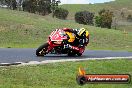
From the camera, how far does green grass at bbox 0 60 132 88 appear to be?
1045 centimetres

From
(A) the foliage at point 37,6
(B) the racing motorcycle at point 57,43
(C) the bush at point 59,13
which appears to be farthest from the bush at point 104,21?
(B) the racing motorcycle at point 57,43

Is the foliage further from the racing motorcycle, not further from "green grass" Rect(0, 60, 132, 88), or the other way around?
"green grass" Rect(0, 60, 132, 88)

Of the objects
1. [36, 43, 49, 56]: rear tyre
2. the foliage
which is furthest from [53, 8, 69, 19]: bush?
[36, 43, 49, 56]: rear tyre

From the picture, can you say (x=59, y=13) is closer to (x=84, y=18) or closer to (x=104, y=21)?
(x=84, y=18)

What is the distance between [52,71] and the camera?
1241 cm

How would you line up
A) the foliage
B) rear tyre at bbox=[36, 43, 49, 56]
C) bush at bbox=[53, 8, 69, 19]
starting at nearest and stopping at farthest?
rear tyre at bbox=[36, 43, 49, 56] → the foliage → bush at bbox=[53, 8, 69, 19]

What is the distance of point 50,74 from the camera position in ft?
38.9

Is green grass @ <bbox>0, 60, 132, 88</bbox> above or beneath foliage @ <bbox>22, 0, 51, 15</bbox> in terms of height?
above

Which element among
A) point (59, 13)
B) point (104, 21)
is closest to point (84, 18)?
point (104, 21)

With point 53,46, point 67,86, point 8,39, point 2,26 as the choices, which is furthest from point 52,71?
point 2,26

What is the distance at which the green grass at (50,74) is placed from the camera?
34.3 feet

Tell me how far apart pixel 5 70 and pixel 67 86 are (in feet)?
7.39

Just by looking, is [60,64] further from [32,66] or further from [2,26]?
[2,26]

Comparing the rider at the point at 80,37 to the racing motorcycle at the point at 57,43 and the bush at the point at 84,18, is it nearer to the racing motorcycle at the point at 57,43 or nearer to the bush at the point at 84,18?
the racing motorcycle at the point at 57,43
